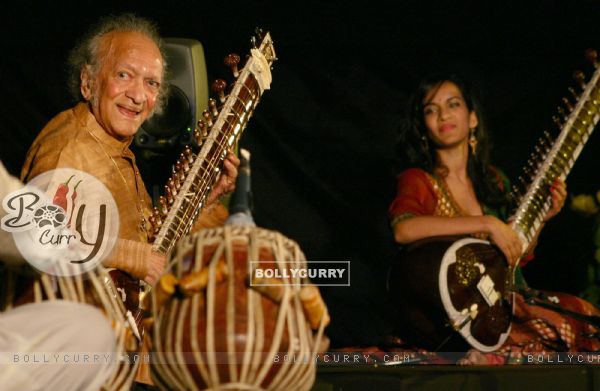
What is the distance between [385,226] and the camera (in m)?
4.08

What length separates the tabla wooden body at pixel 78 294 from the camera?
1.87 m

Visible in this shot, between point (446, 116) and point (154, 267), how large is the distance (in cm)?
155

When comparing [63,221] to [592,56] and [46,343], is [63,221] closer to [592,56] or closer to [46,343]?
[46,343]

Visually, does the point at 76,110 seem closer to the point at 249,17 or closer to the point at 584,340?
the point at 249,17

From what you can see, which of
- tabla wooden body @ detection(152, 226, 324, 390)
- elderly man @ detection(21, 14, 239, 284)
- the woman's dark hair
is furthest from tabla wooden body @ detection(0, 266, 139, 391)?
the woman's dark hair

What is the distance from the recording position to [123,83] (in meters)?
2.84

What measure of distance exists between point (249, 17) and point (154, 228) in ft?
4.49

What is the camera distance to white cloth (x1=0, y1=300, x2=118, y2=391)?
4.99 ft

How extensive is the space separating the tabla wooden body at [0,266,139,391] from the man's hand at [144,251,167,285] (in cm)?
46

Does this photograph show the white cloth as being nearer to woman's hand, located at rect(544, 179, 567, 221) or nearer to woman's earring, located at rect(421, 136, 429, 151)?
woman's earring, located at rect(421, 136, 429, 151)

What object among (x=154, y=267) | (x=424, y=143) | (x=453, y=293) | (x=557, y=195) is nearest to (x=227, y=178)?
(x=154, y=267)

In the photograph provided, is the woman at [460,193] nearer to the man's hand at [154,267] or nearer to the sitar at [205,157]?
the sitar at [205,157]

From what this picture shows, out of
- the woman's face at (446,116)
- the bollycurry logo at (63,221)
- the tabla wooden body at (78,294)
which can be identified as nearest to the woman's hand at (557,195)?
the woman's face at (446,116)

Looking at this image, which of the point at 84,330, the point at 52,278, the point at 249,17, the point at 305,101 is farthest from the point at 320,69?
the point at 84,330
